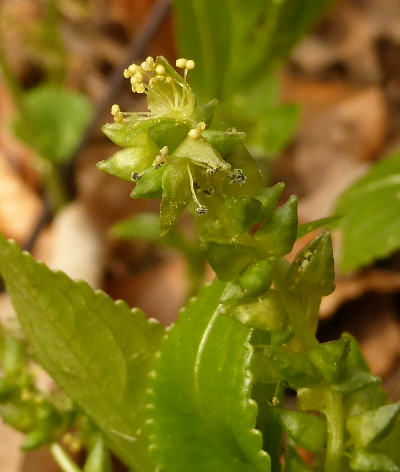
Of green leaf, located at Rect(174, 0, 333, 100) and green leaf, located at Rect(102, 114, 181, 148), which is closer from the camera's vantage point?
green leaf, located at Rect(102, 114, 181, 148)

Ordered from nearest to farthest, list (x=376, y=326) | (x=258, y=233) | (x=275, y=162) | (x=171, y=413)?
(x=258, y=233) → (x=171, y=413) → (x=376, y=326) → (x=275, y=162)

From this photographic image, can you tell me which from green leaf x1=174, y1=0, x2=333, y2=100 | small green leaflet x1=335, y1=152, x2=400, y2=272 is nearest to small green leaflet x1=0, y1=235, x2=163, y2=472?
small green leaflet x1=335, y1=152, x2=400, y2=272

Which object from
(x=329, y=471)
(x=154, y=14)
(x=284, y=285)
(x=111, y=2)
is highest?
(x=111, y=2)

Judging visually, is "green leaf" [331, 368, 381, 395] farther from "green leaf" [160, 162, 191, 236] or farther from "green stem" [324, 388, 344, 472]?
"green leaf" [160, 162, 191, 236]

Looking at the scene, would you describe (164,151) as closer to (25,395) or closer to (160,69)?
(160,69)

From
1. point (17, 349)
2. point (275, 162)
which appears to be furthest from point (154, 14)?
point (17, 349)

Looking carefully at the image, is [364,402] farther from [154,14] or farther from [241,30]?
[154,14]

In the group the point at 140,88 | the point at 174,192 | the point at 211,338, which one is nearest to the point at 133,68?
the point at 140,88

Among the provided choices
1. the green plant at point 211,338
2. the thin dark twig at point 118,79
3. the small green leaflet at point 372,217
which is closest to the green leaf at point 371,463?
the green plant at point 211,338
